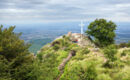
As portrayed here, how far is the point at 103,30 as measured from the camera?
29188 millimetres

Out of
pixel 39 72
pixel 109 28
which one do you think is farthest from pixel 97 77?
pixel 109 28

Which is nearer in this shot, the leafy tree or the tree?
the leafy tree

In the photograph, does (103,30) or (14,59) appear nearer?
(14,59)

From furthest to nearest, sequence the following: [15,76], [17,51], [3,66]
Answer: [17,51], [15,76], [3,66]

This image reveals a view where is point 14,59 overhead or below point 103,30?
below

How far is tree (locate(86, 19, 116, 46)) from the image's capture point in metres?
29.5

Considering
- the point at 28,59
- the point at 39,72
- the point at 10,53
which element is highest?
the point at 10,53

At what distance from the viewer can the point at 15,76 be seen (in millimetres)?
9422

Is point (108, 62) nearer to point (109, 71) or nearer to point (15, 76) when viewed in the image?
point (109, 71)

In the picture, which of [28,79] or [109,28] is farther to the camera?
[109,28]

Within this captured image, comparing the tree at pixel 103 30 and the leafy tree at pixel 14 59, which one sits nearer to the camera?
the leafy tree at pixel 14 59

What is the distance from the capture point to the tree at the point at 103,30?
1160 inches

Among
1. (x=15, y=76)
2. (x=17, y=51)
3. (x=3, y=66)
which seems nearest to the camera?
(x=3, y=66)

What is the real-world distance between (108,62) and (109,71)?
1.75 m
